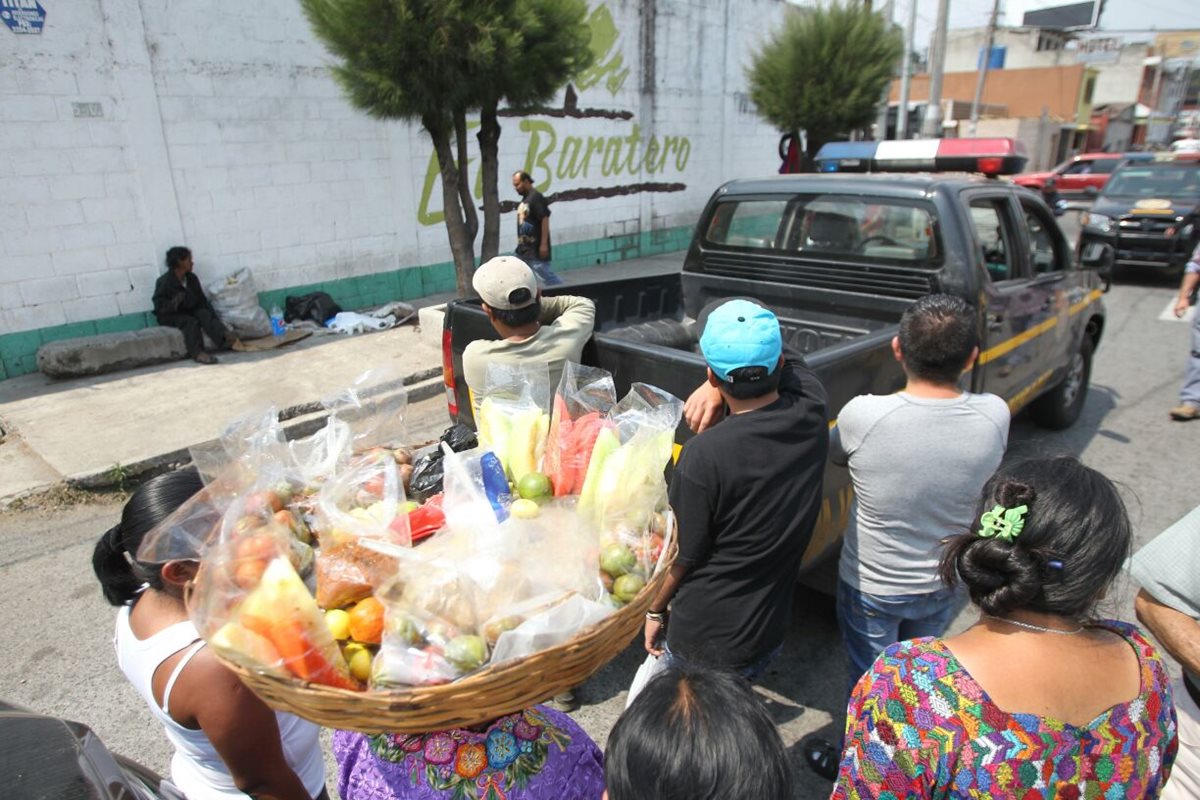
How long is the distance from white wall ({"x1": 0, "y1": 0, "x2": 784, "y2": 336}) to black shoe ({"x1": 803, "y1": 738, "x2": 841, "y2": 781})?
765 centimetres

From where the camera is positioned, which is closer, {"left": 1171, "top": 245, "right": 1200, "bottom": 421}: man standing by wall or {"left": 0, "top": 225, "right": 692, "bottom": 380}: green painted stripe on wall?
{"left": 1171, "top": 245, "right": 1200, "bottom": 421}: man standing by wall

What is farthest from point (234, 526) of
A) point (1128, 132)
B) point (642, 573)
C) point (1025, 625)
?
point (1128, 132)

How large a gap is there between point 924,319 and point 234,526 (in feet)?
6.53

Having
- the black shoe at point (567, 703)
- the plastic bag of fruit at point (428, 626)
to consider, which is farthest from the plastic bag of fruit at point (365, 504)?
the black shoe at point (567, 703)

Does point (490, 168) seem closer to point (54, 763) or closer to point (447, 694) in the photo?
point (54, 763)

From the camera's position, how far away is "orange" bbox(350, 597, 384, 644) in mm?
1264

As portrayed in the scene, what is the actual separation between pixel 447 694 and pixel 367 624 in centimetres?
23

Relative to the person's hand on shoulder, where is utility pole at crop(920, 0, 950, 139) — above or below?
above

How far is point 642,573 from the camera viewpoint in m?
1.45

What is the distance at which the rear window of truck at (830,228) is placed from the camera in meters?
4.37

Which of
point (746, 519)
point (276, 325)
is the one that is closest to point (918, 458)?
point (746, 519)

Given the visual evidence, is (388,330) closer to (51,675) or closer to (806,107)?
(51,675)

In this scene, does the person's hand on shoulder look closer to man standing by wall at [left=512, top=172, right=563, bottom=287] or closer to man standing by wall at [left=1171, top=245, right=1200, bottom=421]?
man standing by wall at [left=1171, top=245, right=1200, bottom=421]

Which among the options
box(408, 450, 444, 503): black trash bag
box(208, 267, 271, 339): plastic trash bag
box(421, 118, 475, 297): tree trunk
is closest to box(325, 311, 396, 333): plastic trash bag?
box(208, 267, 271, 339): plastic trash bag
